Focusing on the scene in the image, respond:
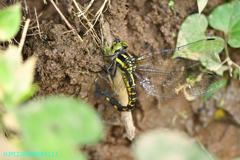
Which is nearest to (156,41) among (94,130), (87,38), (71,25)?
(87,38)

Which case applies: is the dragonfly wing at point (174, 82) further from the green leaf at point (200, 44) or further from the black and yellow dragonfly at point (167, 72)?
the green leaf at point (200, 44)

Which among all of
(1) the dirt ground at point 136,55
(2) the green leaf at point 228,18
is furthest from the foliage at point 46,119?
(2) the green leaf at point 228,18

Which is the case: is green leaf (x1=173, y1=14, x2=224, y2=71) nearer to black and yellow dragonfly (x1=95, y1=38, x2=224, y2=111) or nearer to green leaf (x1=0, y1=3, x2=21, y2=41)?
black and yellow dragonfly (x1=95, y1=38, x2=224, y2=111)

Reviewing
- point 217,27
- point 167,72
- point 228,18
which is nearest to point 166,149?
point 167,72

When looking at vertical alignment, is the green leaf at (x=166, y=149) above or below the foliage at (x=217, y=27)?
below

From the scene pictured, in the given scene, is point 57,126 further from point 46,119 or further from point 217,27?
point 217,27

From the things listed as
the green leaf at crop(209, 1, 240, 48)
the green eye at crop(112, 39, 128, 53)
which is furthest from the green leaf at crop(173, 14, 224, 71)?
the green eye at crop(112, 39, 128, 53)
